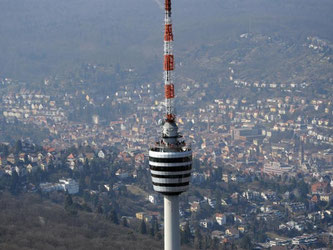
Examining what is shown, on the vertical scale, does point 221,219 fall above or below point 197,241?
below

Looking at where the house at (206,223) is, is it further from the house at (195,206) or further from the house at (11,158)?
the house at (11,158)

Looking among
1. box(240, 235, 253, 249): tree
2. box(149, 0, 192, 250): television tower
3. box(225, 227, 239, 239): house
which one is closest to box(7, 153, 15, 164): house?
box(225, 227, 239, 239): house

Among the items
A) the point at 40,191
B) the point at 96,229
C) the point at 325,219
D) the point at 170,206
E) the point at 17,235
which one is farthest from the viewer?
the point at 325,219

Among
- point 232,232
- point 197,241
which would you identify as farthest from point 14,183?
point 197,241

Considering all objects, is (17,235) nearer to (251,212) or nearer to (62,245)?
(62,245)

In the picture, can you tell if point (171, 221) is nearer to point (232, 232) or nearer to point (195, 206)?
point (232, 232)

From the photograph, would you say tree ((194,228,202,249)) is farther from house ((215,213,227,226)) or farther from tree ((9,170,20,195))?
tree ((9,170,20,195))

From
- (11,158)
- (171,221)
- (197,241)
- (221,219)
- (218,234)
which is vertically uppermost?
(11,158)

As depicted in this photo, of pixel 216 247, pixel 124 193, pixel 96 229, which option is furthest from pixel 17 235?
pixel 124 193

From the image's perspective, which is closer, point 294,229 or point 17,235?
point 17,235
